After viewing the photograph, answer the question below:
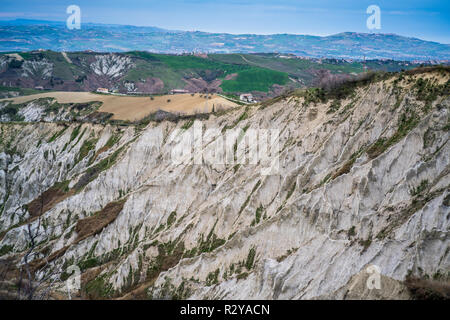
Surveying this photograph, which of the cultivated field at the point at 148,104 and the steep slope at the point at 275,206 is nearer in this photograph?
the steep slope at the point at 275,206

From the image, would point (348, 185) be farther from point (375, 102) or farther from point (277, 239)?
point (375, 102)

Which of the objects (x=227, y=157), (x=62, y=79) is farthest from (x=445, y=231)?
(x=62, y=79)

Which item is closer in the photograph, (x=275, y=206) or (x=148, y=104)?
(x=275, y=206)

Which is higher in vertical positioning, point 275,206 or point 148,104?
point 148,104
